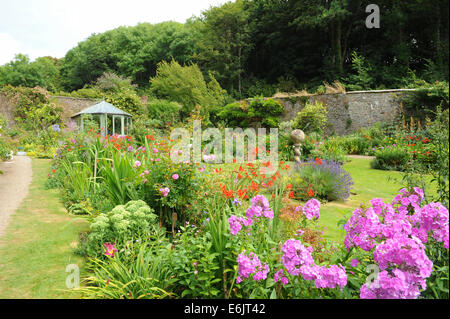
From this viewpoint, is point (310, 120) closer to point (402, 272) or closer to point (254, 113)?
point (254, 113)

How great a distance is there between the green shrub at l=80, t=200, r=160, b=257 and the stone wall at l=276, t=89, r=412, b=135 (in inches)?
406

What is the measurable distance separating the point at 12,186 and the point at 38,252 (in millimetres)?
3146

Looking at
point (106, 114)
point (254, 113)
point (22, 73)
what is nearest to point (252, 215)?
point (106, 114)

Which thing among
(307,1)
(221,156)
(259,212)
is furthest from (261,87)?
(259,212)

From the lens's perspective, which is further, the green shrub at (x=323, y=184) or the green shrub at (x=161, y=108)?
the green shrub at (x=161, y=108)

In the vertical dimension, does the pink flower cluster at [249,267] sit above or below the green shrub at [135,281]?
above

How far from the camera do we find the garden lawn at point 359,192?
344 centimetres

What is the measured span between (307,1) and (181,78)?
877 centimetres

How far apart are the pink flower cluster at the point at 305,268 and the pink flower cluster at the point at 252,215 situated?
353 mm

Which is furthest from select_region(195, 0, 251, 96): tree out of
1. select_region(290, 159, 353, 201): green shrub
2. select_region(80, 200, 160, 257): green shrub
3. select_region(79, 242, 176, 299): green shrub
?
select_region(79, 242, 176, 299): green shrub

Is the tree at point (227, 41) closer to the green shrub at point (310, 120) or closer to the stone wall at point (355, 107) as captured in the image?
the stone wall at point (355, 107)

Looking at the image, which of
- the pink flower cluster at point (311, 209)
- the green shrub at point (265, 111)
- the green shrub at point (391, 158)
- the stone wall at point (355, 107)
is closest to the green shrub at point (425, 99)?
Result: the stone wall at point (355, 107)

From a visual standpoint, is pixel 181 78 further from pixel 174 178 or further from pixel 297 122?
pixel 174 178

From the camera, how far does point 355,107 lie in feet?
36.3
